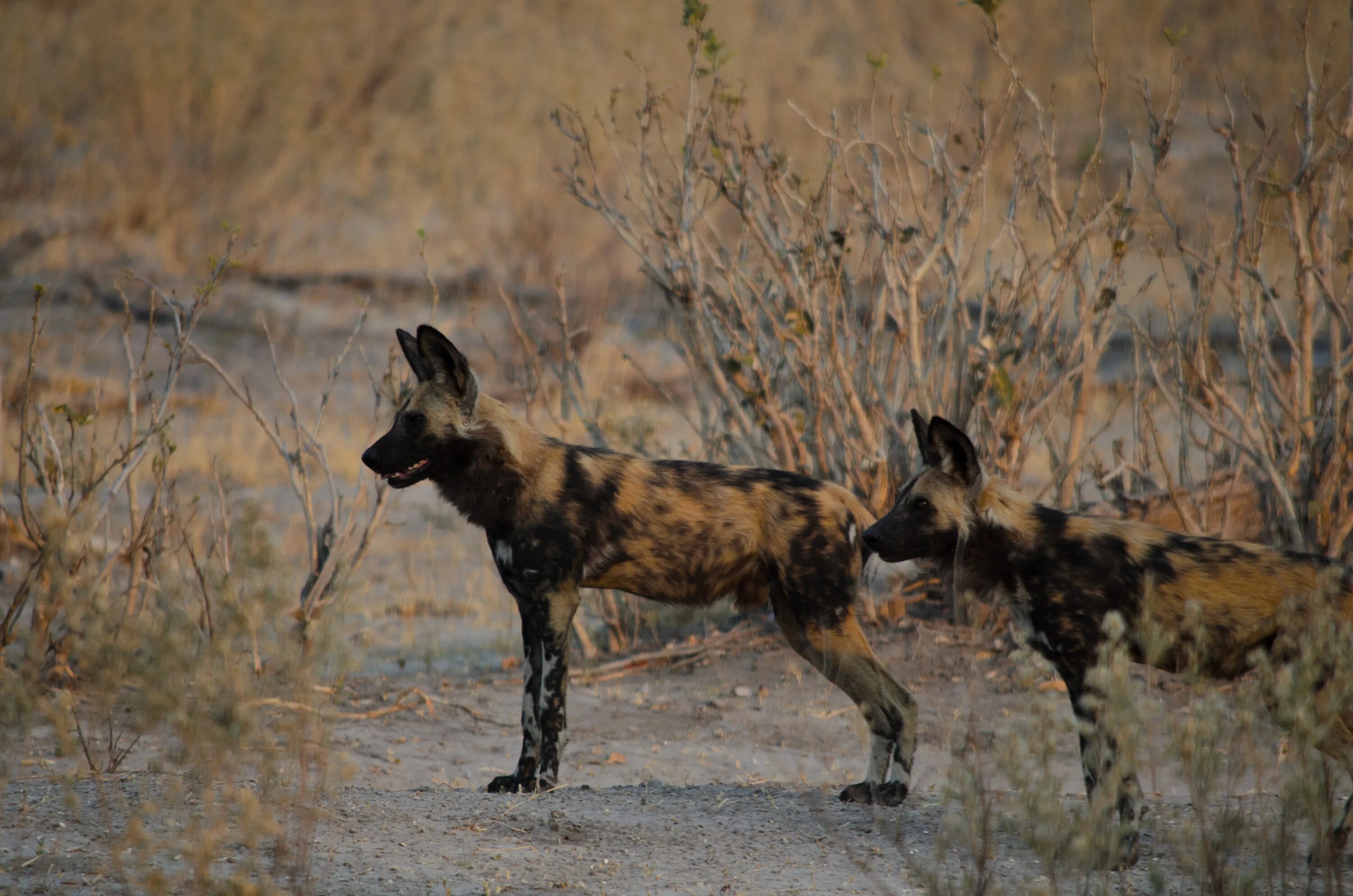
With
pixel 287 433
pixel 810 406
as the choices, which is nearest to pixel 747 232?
pixel 810 406

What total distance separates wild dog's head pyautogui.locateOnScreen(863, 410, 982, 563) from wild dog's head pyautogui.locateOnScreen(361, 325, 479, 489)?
1.44 meters

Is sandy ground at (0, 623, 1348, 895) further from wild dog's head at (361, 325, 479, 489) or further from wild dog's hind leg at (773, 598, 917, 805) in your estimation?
wild dog's head at (361, 325, 479, 489)

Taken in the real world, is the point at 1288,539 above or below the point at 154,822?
above

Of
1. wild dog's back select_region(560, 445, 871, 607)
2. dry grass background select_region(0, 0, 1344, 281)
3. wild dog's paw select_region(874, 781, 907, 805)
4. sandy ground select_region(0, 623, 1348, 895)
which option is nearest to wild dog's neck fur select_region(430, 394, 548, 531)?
wild dog's back select_region(560, 445, 871, 607)

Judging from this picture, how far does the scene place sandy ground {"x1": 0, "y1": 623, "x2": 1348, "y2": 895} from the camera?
3.28 m

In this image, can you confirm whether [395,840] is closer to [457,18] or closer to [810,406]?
[810,406]

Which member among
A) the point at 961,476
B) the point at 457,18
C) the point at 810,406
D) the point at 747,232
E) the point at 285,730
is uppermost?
the point at 457,18

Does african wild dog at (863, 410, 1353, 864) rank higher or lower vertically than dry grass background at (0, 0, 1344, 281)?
lower

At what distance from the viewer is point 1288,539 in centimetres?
606

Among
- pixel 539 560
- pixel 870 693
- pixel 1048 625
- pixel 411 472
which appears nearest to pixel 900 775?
pixel 870 693

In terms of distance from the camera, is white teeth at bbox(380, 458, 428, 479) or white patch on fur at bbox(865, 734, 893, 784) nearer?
white patch on fur at bbox(865, 734, 893, 784)

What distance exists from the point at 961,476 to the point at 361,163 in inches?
574

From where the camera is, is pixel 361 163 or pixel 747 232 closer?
pixel 747 232

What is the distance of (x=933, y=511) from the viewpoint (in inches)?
160
